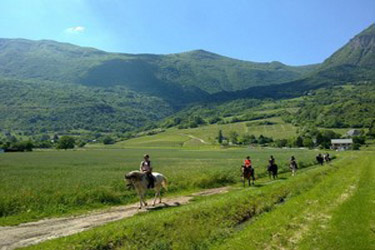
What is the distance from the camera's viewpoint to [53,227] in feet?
51.2

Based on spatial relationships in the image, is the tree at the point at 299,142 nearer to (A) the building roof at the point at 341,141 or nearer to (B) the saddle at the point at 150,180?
(A) the building roof at the point at 341,141

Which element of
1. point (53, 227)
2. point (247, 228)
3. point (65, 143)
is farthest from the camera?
point (65, 143)

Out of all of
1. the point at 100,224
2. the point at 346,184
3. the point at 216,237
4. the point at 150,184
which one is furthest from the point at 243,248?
the point at 346,184

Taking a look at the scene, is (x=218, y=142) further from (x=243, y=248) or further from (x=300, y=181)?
(x=243, y=248)

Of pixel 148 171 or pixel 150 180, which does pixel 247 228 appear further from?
pixel 148 171

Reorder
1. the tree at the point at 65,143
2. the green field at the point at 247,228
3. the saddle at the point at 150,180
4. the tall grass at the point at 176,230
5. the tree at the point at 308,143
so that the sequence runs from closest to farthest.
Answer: the green field at the point at 247,228 < the tall grass at the point at 176,230 < the saddle at the point at 150,180 < the tree at the point at 308,143 < the tree at the point at 65,143

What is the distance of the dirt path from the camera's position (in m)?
13.4

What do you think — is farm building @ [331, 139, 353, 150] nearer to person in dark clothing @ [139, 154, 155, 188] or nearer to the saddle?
the saddle

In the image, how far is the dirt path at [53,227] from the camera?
13359 millimetres

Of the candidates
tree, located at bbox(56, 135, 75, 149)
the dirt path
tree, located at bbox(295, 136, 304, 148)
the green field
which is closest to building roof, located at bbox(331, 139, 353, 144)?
tree, located at bbox(295, 136, 304, 148)

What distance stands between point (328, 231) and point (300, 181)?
1589cm

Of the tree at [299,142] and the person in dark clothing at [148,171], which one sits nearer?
the person in dark clothing at [148,171]

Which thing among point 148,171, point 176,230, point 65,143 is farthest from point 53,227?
point 65,143

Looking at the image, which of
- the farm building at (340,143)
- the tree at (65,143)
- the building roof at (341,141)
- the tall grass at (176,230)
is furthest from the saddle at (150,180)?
the tree at (65,143)
